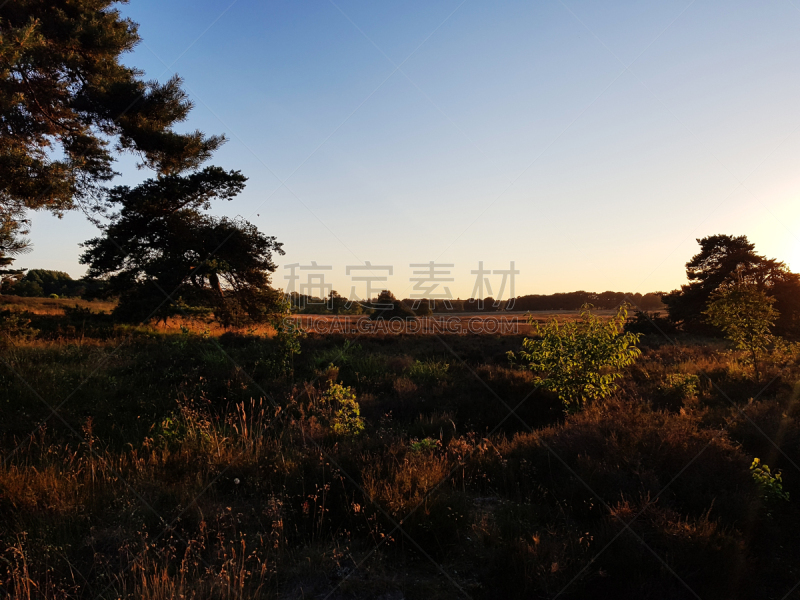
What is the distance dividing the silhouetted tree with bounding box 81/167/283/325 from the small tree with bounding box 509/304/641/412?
13.0 m

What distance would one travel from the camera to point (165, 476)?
4.35 m

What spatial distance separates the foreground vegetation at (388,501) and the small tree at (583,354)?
1.29 ft

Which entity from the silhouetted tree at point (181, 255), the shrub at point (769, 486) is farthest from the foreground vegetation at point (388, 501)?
the silhouetted tree at point (181, 255)

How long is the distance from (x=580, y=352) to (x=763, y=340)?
20.6ft

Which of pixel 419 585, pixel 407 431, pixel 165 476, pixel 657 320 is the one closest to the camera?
pixel 419 585

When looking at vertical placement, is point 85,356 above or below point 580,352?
below

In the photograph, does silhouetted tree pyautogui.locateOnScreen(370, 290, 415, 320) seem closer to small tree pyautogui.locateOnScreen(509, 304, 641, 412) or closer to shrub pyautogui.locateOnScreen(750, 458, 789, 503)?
small tree pyautogui.locateOnScreen(509, 304, 641, 412)

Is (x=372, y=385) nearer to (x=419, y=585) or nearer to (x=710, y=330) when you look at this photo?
(x=419, y=585)

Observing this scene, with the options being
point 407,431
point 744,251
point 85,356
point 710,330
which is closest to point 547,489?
point 407,431

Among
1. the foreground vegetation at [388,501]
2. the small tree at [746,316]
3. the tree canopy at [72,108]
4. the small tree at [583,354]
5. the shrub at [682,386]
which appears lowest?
the foreground vegetation at [388,501]

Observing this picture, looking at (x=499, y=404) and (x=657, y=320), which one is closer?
(x=499, y=404)

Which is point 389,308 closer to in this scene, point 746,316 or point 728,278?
point 728,278

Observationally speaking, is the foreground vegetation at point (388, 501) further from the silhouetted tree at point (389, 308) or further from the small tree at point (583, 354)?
the silhouetted tree at point (389, 308)

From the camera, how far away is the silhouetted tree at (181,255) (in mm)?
15578
